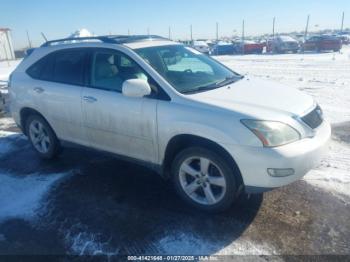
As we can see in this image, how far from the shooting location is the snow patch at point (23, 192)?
12.4 ft

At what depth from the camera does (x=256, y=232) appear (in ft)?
10.6

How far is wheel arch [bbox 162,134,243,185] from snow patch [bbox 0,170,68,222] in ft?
5.34

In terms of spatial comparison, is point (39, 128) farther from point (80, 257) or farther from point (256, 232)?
point (256, 232)

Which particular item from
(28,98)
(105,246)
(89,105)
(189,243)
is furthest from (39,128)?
(189,243)

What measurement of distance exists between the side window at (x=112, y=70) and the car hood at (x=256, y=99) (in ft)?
2.87

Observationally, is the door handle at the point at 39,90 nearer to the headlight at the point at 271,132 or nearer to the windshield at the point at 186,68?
the windshield at the point at 186,68

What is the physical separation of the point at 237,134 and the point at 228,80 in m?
1.30

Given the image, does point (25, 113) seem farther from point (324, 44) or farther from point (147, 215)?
point (324, 44)

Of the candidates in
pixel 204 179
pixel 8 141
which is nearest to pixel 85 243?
pixel 204 179

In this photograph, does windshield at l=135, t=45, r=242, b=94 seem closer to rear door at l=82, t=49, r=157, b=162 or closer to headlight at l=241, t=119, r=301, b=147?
rear door at l=82, t=49, r=157, b=162

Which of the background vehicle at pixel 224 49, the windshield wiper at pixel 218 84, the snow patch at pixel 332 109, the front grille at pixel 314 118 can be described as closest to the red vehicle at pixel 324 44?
the background vehicle at pixel 224 49

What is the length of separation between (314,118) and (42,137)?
4023 mm

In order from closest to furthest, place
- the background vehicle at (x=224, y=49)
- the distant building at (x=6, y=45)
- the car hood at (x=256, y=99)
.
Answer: the car hood at (x=256, y=99) < the background vehicle at (x=224, y=49) < the distant building at (x=6, y=45)

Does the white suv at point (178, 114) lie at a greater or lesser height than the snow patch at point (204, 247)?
greater
